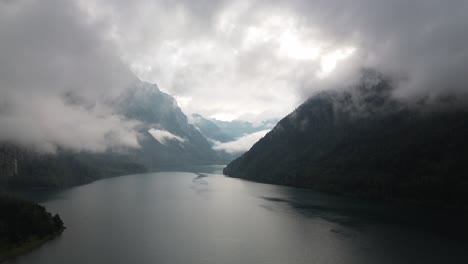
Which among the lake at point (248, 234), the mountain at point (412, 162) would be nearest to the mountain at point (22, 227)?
the lake at point (248, 234)

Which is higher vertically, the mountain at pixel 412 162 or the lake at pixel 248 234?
the mountain at pixel 412 162

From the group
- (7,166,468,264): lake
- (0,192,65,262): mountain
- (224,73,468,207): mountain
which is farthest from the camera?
(224,73,468,207): mountain

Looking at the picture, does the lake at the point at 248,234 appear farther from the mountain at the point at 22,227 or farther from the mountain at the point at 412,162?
the mountain at the point at 412,162

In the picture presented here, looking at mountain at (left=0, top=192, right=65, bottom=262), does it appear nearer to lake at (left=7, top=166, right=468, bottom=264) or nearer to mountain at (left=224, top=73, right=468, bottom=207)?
lake at (left=7, top=166, right=468, bottom=264)

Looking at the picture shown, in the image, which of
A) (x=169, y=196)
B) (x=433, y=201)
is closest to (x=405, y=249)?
(x=433, y=201)

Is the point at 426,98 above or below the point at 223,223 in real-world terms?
above

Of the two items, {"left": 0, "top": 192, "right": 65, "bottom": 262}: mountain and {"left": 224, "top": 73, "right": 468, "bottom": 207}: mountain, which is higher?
{"left": 224, "top": 73, "right": 468, "bottom": 207}: mountain

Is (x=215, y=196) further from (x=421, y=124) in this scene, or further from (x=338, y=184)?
(x=421, y=124)

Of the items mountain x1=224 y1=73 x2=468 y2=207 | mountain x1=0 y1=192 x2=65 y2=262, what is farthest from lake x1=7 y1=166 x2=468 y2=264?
mountain x1=224 y1=73 x2=468 y2=207

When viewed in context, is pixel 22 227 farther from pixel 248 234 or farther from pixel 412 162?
pixel 412 162
